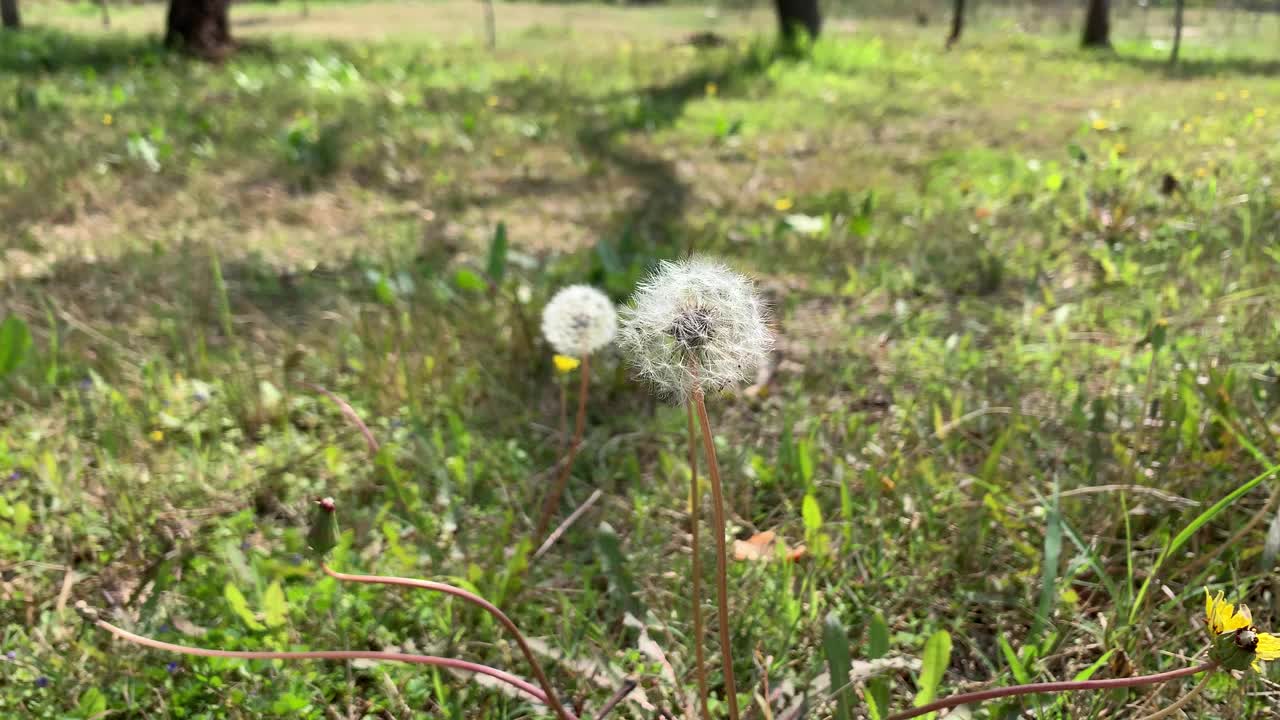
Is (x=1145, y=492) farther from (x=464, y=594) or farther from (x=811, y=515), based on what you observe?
(x=464, y=594)

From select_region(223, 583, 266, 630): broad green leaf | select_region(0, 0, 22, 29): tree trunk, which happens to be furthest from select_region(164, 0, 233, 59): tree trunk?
select_region(223, 583, 266, 630): broad green leaf

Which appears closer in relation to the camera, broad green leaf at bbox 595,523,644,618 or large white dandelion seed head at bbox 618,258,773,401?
large white dandelion seed head at bbox 618,258,773,401

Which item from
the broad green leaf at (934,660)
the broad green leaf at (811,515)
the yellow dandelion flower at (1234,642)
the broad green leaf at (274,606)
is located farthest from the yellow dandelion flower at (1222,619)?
the broad green leaf at (274,606)

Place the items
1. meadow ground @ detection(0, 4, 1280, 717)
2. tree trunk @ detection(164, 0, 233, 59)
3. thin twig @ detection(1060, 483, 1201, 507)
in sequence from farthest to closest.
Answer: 1. tree trunk @ detection(164, 0, 233, 59)
2. thin twig @ detection(1060, 483, 1201, 507)
3. meadow ground @ detection(0, 4, 1280, 717)

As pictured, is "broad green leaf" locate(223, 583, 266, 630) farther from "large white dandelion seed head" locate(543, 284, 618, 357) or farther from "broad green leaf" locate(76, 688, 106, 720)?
"large white dandelion seed head" locate(543, 284, 618, 357)

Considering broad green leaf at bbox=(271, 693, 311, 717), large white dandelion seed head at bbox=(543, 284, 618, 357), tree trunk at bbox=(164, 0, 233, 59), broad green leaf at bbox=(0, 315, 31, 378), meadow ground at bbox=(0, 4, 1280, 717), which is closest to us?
broad green leaf at bbox=(271, 693, 311, 717)

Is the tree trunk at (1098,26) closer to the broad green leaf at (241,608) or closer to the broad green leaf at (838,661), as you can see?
the broad green leaf at (838,661)

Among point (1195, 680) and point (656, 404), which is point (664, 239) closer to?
point (656, 404)

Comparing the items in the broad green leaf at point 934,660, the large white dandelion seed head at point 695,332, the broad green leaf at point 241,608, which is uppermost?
the large white dandelion seed head at point 695,332
